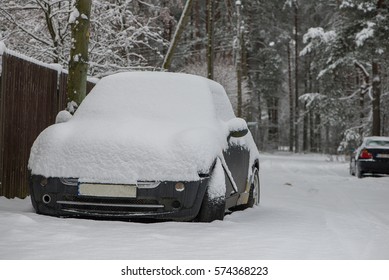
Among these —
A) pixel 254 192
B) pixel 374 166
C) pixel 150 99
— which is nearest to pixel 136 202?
pixel 150 99

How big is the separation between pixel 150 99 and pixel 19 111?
2.20 meters

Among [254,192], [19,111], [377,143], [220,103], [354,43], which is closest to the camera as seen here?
[220,103]

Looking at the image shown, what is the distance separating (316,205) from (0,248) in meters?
6.45

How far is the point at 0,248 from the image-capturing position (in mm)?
4508

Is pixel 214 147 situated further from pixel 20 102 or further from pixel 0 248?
pixel 20 102

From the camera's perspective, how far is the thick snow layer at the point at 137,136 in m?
5.94

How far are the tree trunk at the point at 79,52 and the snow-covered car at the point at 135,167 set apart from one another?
8.30 ft

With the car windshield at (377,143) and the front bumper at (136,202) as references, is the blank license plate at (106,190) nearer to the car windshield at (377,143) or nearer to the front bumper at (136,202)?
the front bumper at (136,202)

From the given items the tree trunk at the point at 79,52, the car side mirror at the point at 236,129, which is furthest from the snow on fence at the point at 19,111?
the car side mirror at the point at 236,129

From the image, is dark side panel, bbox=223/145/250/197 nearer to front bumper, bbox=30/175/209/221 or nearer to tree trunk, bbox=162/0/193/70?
front bumper, bbox=30/175/209/221

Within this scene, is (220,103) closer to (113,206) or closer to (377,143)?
(113,206)

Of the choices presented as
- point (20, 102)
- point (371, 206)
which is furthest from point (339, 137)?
point (20, 102)

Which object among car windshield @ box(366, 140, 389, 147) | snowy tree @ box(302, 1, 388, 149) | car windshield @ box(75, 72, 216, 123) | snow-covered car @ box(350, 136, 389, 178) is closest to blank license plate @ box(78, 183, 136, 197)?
car windshield @ box(75, 72, 216, 123)

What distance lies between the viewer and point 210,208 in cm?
614
